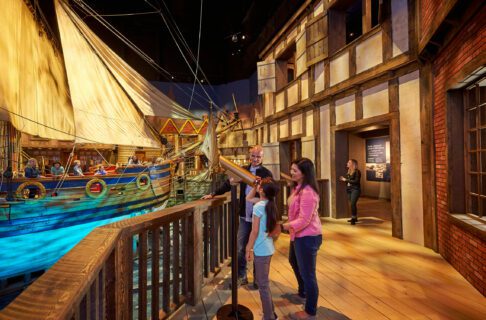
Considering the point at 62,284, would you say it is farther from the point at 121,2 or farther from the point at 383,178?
the point at 121,2

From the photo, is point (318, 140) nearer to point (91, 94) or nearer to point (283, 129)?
point (283, 129)

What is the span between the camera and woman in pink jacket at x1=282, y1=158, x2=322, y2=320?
2.25 meters

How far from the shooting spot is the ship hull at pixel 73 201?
716 cm

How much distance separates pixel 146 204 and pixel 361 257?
9.08 metres

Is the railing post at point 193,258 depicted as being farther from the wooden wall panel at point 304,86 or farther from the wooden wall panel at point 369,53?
the wooden wall panel at point 304,86

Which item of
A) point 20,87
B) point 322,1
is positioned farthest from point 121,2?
point 322,1

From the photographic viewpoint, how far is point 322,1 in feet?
23.6

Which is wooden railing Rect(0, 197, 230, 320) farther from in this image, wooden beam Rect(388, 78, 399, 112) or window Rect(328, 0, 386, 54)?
window Rect(328, 0, 386, 54)

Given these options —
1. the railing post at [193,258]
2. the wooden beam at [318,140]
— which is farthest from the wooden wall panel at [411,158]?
the railing post at [193,258]

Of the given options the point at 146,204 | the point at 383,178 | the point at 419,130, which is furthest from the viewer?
the point at 146,204

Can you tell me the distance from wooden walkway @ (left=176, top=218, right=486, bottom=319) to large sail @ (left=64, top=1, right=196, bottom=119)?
28.3ft

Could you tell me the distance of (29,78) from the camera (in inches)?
304

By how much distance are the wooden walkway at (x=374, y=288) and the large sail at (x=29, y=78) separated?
7114mm

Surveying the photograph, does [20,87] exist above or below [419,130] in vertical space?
above
